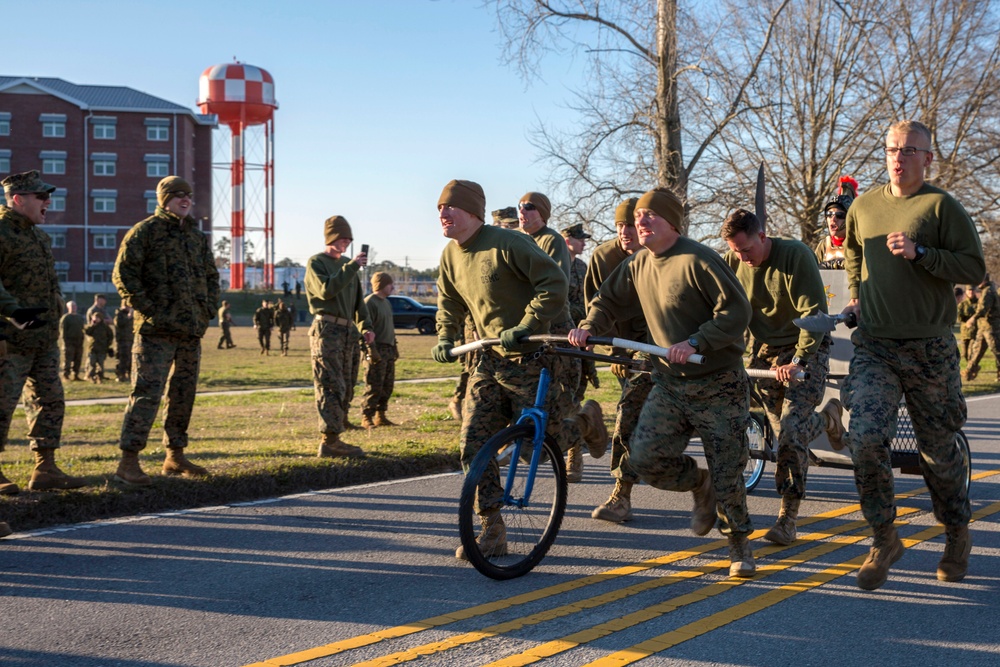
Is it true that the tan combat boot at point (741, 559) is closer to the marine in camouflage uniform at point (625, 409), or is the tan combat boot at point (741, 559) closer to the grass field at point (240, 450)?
Answer: the marine in camouflage uniform at point (625, 409)

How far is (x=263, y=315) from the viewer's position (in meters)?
35.7

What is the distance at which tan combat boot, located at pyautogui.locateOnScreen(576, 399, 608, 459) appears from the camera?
6.68m

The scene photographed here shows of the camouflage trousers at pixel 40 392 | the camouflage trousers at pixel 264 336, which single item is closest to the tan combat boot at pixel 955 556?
the camouflage trousers at pixel 40 392

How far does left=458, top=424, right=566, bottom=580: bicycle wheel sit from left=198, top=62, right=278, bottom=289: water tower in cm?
8227

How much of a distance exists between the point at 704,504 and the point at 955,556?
1.31 m

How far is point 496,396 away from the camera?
6.32 meters

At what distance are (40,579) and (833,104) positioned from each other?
22.5 m

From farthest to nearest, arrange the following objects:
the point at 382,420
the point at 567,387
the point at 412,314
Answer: the point at 412,314 → the point at 382,420 → the point at 567,387

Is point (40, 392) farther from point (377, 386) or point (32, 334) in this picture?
point (377, 386)

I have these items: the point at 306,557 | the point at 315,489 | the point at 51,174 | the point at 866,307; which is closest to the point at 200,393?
the point at 315,489

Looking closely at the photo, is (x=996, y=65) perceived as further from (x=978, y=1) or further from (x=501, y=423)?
(x=501, y=423)

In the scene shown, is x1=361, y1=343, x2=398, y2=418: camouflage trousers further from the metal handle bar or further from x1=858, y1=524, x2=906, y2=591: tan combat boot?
Result: x1=858, y1=524, x2=906, y2=591: tan combat boot

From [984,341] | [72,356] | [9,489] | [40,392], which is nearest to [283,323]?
[72,356]

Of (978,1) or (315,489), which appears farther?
(978,1)
